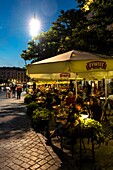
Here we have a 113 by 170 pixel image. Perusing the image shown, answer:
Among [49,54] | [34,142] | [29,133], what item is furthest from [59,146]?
[49,54]

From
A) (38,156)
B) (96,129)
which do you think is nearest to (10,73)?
(38,156)

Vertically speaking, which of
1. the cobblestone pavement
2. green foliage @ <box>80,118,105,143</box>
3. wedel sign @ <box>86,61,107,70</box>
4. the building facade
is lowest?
the cobblestone pavement

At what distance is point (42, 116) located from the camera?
8500mm

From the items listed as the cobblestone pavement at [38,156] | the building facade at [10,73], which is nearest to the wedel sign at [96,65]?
the cobblestone pavement at [38,156]

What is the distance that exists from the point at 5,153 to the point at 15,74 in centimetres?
15361

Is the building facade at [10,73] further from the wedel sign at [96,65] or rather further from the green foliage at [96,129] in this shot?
the wedel sign at [96,65]

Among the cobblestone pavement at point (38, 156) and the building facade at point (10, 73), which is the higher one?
the building facade at point (10, 73)

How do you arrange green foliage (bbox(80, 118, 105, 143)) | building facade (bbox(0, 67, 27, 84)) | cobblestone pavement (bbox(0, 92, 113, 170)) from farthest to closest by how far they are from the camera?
building facade (bbox(0, 67, 27, 84)) < green foliage (bbox(80, 118, 105, 143)) < cobblestone pavement (bbox(0, 92, 113, 170))

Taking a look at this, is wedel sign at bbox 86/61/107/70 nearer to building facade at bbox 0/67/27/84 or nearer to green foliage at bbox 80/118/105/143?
green foliage at bbox 80/118/105/143

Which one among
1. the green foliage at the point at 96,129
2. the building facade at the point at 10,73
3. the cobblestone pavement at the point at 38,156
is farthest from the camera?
the building facade at the point at 10,73

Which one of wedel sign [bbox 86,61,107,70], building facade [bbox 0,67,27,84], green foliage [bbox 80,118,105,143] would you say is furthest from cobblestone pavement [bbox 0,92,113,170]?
building facade [bbox 0,67,27,84]

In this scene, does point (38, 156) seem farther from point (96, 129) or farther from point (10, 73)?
point (10, 73)

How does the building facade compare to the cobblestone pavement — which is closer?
the cobblestone pavement

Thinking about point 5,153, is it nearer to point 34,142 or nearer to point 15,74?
point 34,142
